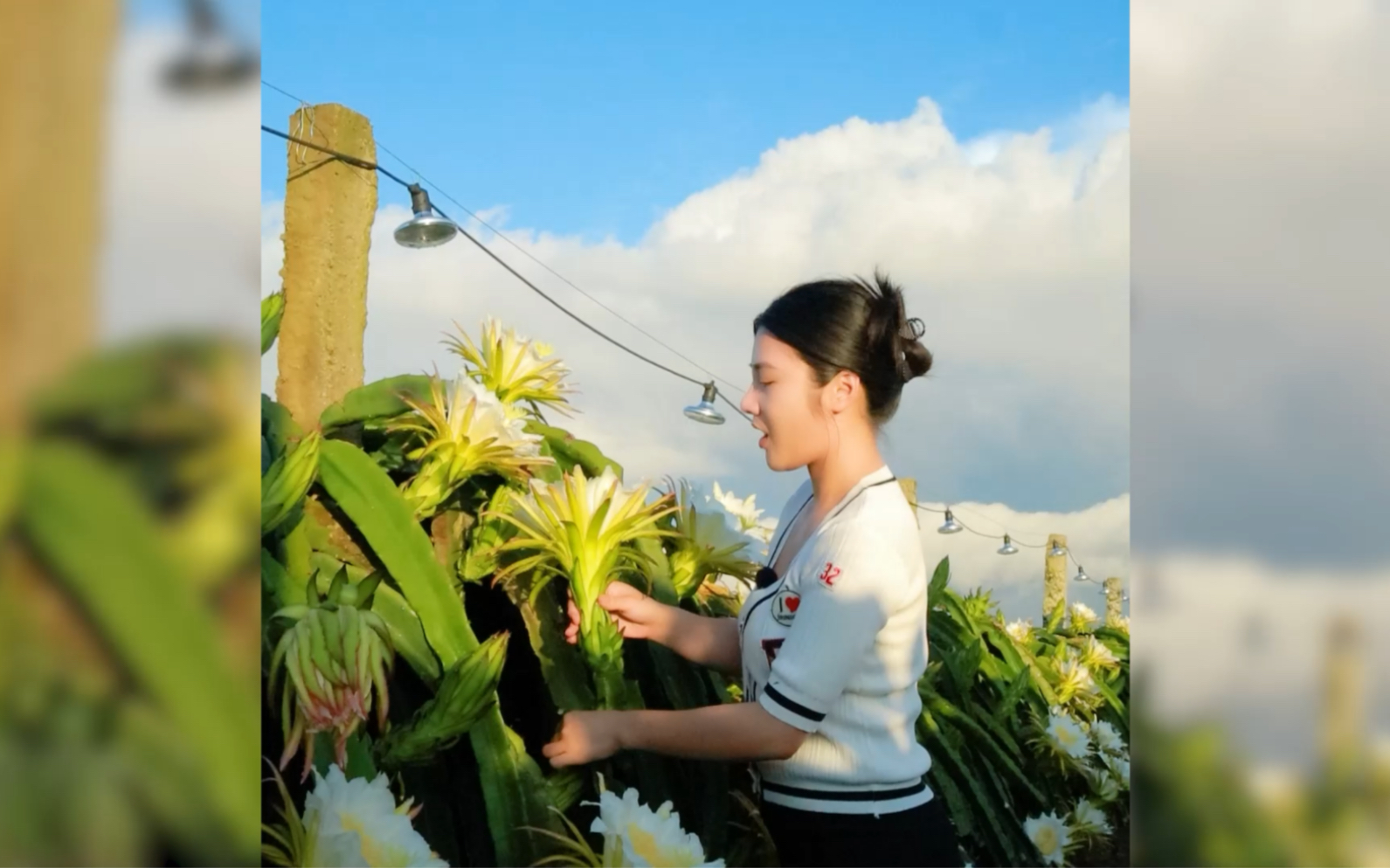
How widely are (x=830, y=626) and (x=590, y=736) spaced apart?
27cm

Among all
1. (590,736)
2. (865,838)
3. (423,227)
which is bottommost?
(865,838)

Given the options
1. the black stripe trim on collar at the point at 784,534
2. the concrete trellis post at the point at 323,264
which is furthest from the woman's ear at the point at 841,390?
the concrete trellis post at the point at 323,264

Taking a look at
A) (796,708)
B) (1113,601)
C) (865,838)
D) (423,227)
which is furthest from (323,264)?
(1113,601)

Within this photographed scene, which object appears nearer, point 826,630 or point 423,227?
point 826,630

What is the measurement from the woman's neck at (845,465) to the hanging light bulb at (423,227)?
0.80 metres

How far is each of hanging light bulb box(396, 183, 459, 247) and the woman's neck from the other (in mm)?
803

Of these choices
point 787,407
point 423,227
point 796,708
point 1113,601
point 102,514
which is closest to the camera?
point 102,514

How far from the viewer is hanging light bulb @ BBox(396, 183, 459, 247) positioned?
182 cm

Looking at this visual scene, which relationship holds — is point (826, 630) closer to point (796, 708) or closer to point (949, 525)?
point (796, 708)

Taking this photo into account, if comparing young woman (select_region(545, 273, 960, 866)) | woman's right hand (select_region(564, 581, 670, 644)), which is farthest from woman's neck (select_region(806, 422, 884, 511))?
woman's right hand (select_region(564, 581, 670, 644))

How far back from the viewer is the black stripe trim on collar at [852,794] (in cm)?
123

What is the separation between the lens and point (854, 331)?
4.36ft

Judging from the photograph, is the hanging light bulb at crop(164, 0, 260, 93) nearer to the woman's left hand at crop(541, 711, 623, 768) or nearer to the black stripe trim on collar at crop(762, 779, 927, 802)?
the woman's left hand at crop(541, 711, 623, 768)

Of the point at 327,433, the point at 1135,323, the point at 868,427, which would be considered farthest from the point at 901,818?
the point at 327,433
